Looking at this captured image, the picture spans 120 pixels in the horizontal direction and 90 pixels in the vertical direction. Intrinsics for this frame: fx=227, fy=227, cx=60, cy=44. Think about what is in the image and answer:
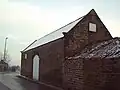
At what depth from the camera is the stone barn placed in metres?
16.1

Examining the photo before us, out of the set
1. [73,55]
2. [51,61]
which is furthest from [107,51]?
[51,61]

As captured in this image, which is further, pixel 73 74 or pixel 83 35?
pixel 83 35

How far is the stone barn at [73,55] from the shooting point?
1612 cm

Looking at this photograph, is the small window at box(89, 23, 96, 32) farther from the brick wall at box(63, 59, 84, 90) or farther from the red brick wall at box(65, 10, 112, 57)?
the brick wall at box(63, 59, 84, 90)

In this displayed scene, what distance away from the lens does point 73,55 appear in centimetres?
2044

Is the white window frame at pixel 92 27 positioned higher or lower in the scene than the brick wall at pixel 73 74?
higher

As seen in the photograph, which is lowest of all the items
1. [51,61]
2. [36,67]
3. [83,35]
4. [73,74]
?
[73,74]

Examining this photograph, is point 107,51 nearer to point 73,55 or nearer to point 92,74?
point 92,74

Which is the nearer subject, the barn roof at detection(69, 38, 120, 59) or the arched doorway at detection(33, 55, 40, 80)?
the barn roof at detection(69, 38, 120, 59)

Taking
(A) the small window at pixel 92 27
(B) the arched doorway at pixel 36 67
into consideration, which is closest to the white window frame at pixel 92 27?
(A) the small window at pixel 92 27

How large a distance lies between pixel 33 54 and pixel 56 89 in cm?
1113

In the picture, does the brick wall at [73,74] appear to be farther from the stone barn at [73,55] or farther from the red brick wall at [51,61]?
the red brick wall at [51,61]

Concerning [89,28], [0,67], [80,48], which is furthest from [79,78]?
[0,67]

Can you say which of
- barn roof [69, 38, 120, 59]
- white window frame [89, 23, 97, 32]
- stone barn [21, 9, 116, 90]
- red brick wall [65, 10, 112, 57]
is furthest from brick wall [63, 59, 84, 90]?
white window frame [89, 23, 97, 32]
